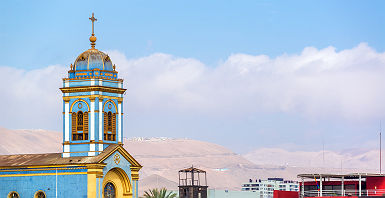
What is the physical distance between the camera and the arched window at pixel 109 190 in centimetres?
9488

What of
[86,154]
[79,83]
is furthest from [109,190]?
[79,83]

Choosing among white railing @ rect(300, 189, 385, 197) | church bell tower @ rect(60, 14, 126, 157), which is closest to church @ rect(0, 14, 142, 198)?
church bell tower @ rect(60, 14, 126, 157)

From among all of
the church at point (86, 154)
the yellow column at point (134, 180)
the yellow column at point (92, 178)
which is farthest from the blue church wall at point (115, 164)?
the yellow column at point (92, 178)

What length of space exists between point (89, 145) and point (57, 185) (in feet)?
15.7

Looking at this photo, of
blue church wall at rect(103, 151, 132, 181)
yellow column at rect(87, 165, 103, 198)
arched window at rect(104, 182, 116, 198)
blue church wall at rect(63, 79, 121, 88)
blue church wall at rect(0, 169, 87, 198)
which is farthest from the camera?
blue church wall at rect(63, 79, 121, 88)

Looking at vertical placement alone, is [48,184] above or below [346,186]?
below

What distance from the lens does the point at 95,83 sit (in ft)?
313

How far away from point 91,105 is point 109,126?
9.74 ft

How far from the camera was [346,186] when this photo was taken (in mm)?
113875

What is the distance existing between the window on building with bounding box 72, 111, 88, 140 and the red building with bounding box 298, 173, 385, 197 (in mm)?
28791

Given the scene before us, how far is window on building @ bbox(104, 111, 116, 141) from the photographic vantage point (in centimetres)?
9550

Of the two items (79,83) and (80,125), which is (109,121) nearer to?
(80,125)

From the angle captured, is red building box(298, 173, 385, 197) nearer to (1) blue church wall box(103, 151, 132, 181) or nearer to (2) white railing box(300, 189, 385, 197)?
(2) white railing box(300, 189, 385, 197)

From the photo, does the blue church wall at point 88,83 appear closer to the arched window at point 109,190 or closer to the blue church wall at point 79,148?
the blue church wall at point 79,148
